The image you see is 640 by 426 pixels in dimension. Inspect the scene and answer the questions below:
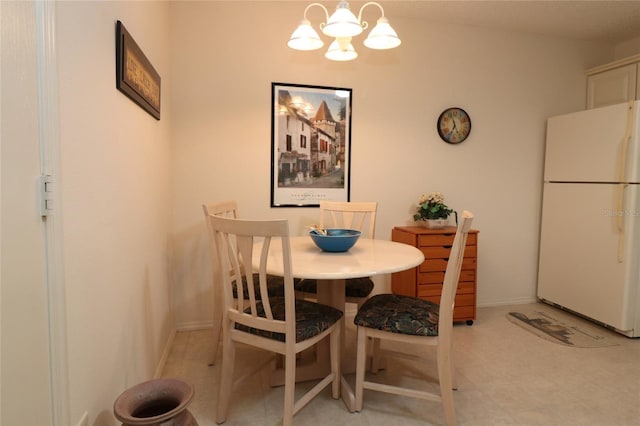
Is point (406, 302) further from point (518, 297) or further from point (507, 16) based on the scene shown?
point (507, 16)

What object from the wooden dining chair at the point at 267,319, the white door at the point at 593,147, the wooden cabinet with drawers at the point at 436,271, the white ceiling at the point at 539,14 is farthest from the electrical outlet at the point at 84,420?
the white door at the point at 593,147

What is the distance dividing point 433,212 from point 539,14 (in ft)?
5.84

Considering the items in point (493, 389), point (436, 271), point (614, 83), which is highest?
point (614, 83)

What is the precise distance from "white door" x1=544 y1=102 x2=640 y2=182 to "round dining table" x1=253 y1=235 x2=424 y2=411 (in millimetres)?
1839

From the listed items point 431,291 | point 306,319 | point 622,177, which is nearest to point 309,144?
point 431,291

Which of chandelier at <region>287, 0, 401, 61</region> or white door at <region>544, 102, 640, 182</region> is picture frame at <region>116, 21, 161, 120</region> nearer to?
chandelier at <region>287, 0, 401, 61</region>

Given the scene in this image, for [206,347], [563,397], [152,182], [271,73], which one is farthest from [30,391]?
[271,73]

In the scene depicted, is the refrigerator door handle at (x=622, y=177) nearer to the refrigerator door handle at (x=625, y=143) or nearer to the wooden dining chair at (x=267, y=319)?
the refrigerator door handle at (x=625, y=143)

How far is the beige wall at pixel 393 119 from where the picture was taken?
2.86m

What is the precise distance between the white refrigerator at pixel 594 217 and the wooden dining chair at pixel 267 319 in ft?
7.58

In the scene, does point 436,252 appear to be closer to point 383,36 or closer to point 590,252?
point 590,252

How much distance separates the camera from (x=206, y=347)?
8.68ft

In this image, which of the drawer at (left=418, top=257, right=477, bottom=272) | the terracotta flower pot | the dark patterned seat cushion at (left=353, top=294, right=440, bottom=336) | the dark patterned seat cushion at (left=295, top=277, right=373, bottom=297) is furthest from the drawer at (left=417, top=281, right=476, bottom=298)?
the terracotta flower pot

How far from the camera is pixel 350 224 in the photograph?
2867 mm
